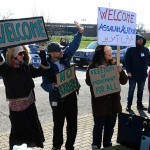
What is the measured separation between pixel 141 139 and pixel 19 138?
1.76m

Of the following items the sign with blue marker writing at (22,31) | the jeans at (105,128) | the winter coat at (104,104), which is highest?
the sign with blue marker writing at (22,31)

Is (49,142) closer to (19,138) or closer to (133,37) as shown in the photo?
(19,138)

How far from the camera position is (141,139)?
4441 mm

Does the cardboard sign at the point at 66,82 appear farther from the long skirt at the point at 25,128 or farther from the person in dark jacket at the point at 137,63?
the person in dark jacket at the point at 137,63

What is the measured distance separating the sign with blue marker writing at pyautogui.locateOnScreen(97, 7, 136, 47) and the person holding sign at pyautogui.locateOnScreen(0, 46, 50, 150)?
135 cm

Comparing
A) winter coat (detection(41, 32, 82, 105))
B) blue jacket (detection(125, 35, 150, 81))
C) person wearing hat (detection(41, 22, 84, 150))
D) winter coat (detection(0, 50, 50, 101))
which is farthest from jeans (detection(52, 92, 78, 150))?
blue jacket (detection(125, 35, 150, 81))

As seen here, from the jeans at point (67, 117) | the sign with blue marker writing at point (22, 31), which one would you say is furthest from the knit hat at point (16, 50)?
the jeans at point (67, 117)

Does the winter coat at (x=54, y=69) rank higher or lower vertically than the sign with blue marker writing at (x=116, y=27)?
lower

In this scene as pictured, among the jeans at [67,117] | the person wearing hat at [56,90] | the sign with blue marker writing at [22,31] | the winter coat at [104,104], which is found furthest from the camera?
the winter coat at [104,104]

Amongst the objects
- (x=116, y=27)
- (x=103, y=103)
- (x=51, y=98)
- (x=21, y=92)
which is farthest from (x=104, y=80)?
(x=21, y=92)

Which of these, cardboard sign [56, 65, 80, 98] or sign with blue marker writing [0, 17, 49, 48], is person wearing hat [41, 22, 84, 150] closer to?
cardboard sign [56, 65, 80, 98]

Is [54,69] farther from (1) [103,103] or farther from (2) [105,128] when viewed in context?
(2) [105,128]

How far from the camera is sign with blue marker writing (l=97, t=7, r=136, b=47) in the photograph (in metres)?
4.96

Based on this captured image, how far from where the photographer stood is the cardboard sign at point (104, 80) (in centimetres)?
462
